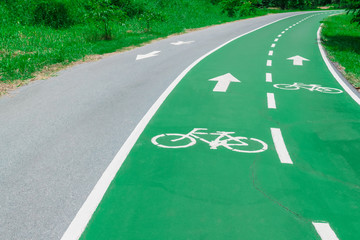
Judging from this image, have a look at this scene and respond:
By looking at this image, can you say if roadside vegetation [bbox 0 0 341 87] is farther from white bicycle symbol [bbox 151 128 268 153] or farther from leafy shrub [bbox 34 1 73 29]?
white bicycle symbol [bbox 151 128 268 153]

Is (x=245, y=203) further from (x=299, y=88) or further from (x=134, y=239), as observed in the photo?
(x=299, y=88)

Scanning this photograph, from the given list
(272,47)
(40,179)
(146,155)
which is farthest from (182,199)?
(272,47)

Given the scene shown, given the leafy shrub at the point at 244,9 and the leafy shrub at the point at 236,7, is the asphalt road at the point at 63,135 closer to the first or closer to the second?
the leafy shrub at the point at 236,7

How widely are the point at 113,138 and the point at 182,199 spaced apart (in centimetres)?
229

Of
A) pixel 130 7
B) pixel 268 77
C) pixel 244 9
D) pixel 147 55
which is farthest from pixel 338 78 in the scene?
pixel 244 9

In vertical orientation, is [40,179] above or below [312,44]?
above

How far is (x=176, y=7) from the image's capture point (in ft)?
127

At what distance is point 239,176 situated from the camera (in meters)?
4.76

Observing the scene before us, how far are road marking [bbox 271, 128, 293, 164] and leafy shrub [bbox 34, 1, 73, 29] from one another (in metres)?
18.9

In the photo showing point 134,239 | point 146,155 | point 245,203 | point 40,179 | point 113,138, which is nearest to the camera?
point 134,239

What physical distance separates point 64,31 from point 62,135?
15.7 meters

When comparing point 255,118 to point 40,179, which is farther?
point 255,118

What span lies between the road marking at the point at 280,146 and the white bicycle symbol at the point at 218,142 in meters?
0.22

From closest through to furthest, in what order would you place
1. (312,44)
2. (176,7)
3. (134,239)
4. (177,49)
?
(134,239)
(177,49)
(312,44)
(176,7)
